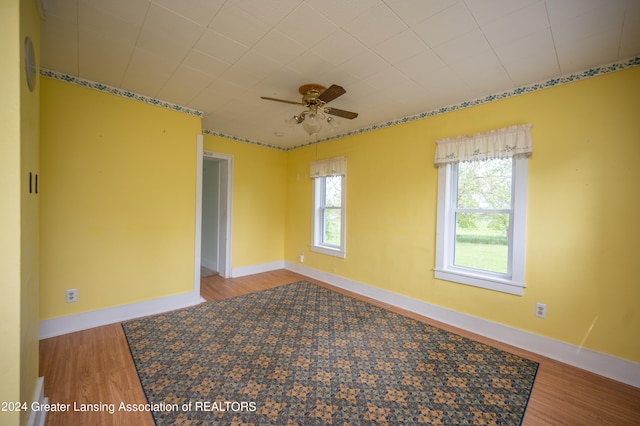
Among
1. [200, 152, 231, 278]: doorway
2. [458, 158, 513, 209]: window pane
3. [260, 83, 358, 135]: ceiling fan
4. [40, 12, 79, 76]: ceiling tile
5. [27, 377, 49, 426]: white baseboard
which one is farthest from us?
[200, 152, 231, 278]: doorway

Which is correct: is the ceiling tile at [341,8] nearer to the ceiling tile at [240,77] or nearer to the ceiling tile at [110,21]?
the ceiling tile at [240,77]

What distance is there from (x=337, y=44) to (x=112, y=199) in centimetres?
275

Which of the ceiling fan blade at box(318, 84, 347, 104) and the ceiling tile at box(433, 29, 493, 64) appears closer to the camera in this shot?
the ceiling tile at box(433, 29, 493, 64)

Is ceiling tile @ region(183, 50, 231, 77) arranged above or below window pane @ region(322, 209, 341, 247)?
above

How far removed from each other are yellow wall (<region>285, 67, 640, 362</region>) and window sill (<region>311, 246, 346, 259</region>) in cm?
121

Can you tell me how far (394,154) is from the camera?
11.2ft

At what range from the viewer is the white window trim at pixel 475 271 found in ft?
7.93

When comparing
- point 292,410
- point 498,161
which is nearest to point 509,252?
point 498,161

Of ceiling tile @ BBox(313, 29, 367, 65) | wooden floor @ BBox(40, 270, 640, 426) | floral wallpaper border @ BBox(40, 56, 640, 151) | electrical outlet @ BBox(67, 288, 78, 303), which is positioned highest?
ceiling tile @ BBox(313, 29, 367, 65)

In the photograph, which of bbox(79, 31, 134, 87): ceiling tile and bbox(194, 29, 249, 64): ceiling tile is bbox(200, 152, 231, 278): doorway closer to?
bbox(79, 31, 134, 87): ceiling tile

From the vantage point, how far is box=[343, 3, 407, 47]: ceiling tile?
154 cm

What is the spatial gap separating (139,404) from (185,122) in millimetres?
2896

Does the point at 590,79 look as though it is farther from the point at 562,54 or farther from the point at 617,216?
the point at 617,216

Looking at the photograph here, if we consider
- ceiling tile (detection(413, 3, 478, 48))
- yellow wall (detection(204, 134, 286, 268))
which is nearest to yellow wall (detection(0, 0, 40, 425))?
ceiling tile (detection(413, 3, 478, 48))
